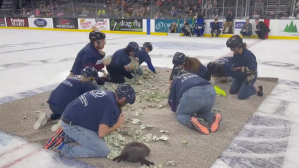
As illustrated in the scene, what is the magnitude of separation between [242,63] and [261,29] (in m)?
11.3

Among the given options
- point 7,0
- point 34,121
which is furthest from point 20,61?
point 7,0

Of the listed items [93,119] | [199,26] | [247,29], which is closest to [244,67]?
[93,119]

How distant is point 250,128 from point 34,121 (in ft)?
10.5

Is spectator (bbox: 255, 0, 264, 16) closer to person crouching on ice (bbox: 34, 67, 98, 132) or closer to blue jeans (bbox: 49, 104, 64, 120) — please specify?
person crouching on ice (bbox: 34, 67, 98, 132)

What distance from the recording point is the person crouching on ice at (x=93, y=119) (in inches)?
115

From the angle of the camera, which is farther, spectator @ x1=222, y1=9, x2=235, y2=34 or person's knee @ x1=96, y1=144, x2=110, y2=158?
spectator @ x1=222, y1=9, x2=235, y2=34

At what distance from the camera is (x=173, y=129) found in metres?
3.93

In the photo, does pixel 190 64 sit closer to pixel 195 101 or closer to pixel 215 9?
pixel 195 101

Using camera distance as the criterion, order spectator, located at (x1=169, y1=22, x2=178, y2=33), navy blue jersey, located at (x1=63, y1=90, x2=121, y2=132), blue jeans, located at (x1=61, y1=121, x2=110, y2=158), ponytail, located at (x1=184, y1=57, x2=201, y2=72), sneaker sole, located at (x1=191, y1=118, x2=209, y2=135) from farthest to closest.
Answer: spectator, located at (x1=169, y1=22, x2=178, y2=33), ponytail, located at (x1=184, y1=57, x2=201, y2=72), sneaker sole, located at (x1=191, y1=118, x2=209, y2=135), blue jeans, located at (x1=61, y1=121, x2=110, y2=158), navy blue jersey, located at (x1=63, y1=90, x2=121, y2=132)

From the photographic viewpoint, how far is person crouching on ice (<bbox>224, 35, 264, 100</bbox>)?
5.04 meters

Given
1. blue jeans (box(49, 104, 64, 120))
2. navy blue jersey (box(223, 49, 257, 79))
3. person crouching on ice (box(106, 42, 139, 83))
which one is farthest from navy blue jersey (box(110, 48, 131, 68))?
blue jeans (box(49, 104, 64, 120))

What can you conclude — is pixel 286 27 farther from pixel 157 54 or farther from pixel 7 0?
pixel 7 0

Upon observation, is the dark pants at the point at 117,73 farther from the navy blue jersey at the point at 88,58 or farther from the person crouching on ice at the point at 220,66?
the person crouching on ice at the point at 220,66

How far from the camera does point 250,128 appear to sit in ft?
13.0
